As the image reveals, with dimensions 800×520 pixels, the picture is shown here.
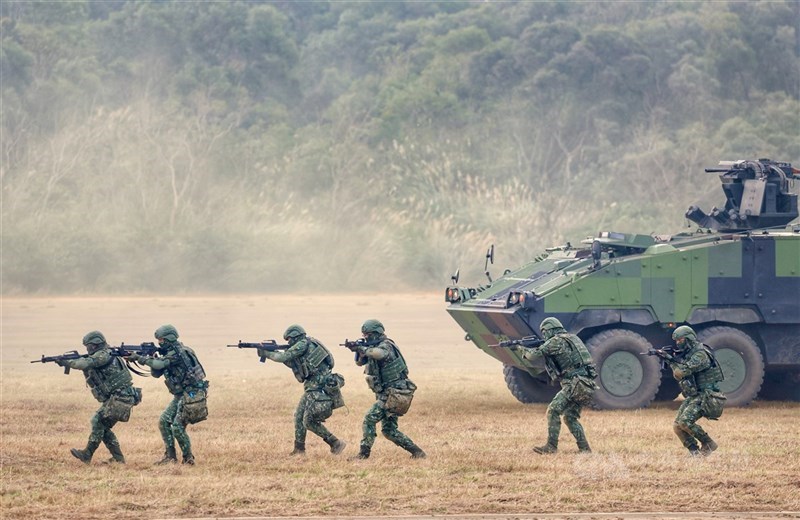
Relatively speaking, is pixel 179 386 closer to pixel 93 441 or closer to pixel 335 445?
pixel 93 441

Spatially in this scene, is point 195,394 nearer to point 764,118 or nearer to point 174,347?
point 174,347

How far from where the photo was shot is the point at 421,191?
49.8m

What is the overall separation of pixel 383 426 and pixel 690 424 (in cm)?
317

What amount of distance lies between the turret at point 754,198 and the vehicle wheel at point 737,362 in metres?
1.84

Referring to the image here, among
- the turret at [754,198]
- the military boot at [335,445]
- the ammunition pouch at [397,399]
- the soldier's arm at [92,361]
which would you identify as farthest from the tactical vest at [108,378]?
the turret at [754,198]

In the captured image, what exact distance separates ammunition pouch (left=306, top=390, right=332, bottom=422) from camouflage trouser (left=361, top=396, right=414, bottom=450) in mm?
461

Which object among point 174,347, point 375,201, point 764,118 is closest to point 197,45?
point 375,201

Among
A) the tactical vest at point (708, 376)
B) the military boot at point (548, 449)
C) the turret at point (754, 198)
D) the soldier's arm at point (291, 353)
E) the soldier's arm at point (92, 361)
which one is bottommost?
the military boot at point (548, 449)

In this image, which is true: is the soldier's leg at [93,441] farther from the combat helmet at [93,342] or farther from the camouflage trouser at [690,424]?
the camouflage trouser at [690,424]

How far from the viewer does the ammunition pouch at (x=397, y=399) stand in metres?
15.7

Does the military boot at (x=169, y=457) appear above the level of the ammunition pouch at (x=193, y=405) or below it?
below

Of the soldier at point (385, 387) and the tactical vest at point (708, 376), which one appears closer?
the soldier at point (385, 387)

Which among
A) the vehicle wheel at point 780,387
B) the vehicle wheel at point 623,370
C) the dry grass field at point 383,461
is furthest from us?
the vehicle wheel at point 780,387

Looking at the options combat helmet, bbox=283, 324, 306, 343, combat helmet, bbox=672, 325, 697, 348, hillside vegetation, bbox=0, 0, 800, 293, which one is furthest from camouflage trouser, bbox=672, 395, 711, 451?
hillside vegetation, bbox=0, 0, 800, 293
